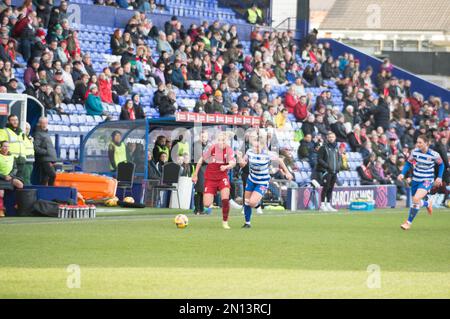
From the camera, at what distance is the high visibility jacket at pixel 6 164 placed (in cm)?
2306

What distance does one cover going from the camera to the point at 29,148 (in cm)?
2402

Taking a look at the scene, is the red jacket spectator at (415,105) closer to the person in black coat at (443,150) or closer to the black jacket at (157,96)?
the person in black coat at (443,150)

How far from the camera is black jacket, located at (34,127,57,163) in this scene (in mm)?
24641

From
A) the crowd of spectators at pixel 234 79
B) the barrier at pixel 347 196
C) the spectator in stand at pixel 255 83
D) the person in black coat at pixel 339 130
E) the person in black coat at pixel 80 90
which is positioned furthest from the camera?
the person in black coat at pixel 339 130

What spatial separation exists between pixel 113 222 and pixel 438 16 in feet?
158

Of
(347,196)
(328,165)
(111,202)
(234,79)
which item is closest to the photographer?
(111,202)

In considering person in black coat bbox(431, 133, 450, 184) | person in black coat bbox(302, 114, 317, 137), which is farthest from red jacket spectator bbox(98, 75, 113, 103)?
person in black coat bbox(431, 133, 450, 184)

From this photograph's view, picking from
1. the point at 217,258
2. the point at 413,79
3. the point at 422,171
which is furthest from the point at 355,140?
the point at 217,258

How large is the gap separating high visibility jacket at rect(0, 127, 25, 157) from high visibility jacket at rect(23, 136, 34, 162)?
0.09m

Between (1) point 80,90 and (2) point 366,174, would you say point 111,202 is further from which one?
(2) point 366,174

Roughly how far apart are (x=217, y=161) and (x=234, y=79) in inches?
515

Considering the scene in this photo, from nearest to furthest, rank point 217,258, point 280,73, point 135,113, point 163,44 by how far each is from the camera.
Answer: point 217,258 → point 135,113 → point 163,44 → point 280,73

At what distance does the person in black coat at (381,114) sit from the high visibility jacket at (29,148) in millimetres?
18105

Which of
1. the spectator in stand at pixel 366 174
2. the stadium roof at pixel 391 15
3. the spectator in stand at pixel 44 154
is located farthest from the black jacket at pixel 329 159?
the stadium roof at pixel 391 15
